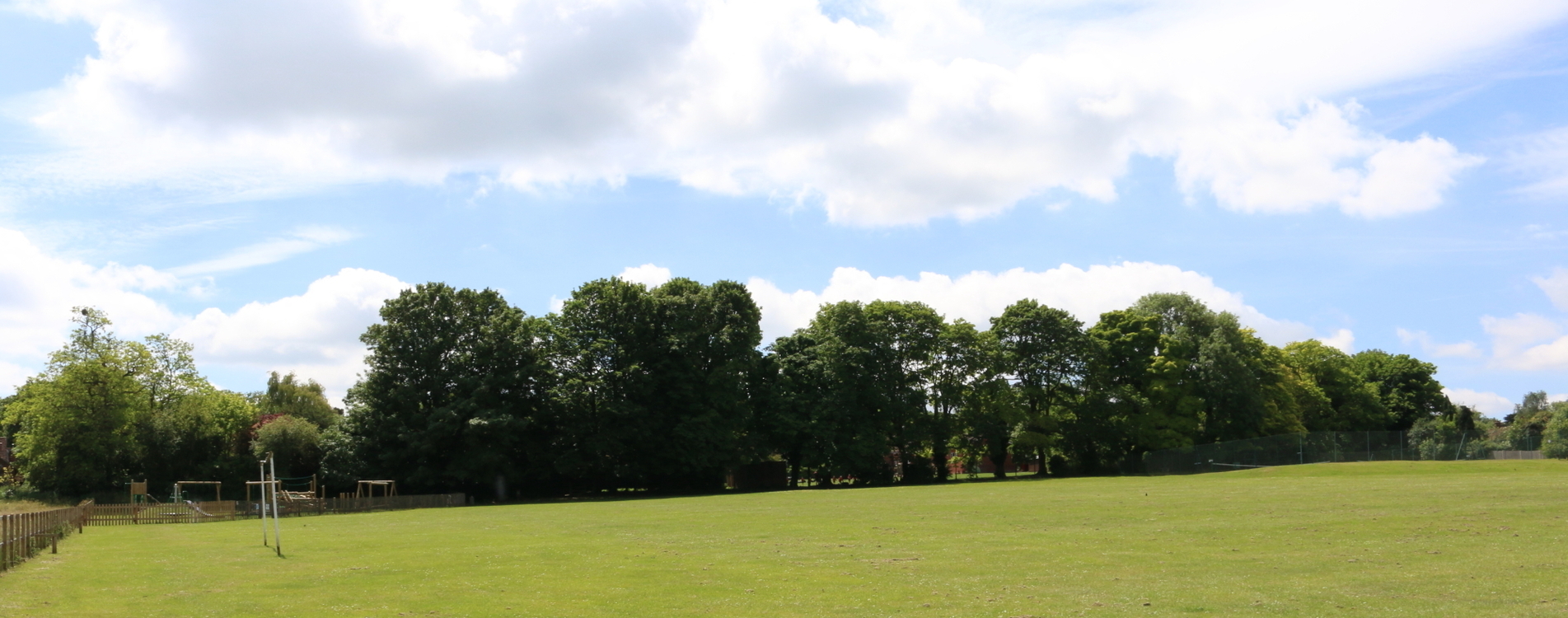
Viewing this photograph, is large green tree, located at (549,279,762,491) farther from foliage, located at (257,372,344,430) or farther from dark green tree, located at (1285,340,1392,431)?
dark green tree, located at (1285,340,1392,431)

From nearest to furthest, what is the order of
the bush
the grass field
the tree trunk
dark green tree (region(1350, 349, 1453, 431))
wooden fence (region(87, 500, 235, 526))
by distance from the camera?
the grass field → wooden fence (region(87, 500, 235, 526)) → the bush → the tree trunk → dark green tree (region(1350, 349, 1453, 431))

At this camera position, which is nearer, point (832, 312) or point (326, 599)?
point (326, 599)

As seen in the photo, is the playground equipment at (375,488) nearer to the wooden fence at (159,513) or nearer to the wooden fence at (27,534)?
the wooden fence at (159,513)

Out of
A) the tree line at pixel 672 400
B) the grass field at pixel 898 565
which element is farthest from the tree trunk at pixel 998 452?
the grass field at pixel 898 565

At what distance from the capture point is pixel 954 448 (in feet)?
286

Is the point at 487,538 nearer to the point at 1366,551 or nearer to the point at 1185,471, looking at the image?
the point at 1366,551

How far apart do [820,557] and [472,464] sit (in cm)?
5336

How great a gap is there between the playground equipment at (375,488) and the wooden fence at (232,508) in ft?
6.58

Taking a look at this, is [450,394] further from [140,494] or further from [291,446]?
[140,494]

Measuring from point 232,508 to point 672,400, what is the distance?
3117 cm

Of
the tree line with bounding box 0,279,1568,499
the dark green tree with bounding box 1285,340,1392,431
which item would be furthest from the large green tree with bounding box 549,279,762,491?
the dark green tree with bounding box 1285,340,1392,431

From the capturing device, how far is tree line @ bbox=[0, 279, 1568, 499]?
240 feet

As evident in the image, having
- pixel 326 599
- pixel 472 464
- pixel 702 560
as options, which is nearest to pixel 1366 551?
pixel 702 560

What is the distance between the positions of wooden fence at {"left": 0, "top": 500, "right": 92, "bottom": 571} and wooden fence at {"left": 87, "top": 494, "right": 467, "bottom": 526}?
15436mm
